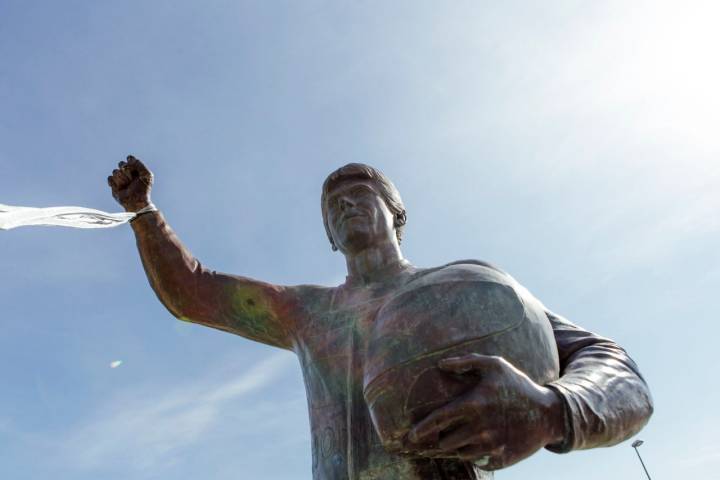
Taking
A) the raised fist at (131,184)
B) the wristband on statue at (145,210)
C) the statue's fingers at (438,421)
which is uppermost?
the raised fist at (131,184)

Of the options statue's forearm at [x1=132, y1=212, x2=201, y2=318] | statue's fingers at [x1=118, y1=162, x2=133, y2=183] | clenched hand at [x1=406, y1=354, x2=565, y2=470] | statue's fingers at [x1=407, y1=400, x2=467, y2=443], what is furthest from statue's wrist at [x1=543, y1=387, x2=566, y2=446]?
statue's fingers at [x1=118, y1=162, x2=133, y2=183]

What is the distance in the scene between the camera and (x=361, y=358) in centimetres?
422

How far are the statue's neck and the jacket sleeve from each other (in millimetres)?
1132

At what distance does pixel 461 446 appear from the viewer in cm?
316

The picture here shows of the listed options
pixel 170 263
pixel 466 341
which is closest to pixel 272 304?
pixel 170 263

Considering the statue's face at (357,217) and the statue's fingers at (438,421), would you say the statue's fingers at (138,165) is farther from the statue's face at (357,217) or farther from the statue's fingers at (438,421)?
the statue's fingers at (438,421)

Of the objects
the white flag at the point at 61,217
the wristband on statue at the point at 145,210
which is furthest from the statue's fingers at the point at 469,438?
the wristband on statue at the point at 145,210

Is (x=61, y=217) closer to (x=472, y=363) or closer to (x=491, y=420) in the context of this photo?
(x=472, y=363)

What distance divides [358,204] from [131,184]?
1680 mm

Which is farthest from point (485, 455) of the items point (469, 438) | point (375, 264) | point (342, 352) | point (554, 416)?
point (375, 264)

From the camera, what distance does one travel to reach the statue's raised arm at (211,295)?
4.87 metres

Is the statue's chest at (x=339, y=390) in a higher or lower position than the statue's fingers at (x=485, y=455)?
higher

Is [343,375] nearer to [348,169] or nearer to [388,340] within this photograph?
[388,340]

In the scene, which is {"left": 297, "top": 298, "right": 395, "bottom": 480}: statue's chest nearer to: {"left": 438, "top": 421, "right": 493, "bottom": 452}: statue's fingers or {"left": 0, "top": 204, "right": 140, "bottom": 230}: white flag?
{"left": 438, "top": 421, "right": 493, "bottom": 452}: statue's fingers
